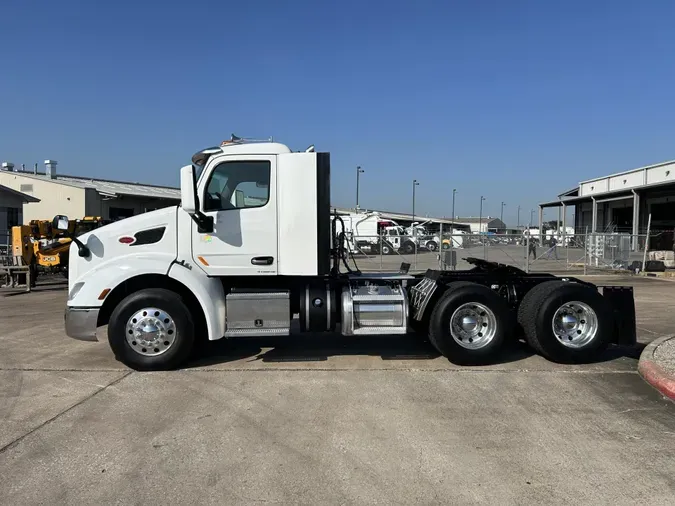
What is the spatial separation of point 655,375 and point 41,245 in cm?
1797

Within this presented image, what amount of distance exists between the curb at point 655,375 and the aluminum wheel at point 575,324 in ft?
2.22

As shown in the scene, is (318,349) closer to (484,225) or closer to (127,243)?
(127,243)

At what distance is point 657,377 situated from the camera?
20.7 ft

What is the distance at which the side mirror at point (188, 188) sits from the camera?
21.3 feet

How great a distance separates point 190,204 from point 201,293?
3.82ft

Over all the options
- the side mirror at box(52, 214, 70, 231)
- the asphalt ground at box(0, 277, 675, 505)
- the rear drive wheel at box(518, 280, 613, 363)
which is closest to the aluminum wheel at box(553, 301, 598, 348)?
the rear drive wheel at box(518, 280, 613, 363)

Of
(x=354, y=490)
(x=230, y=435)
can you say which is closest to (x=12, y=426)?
(x=230, y=435)

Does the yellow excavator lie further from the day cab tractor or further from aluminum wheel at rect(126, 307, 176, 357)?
aluminum wheel at rect(126, 307, 176, 357)

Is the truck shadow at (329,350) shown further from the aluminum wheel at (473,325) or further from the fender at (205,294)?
the fender at (205,294)

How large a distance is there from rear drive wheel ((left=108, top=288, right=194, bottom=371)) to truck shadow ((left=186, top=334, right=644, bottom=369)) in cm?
43

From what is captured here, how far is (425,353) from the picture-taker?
7934mm

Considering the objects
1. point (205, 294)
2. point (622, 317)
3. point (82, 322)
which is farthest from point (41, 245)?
point (622, 317)

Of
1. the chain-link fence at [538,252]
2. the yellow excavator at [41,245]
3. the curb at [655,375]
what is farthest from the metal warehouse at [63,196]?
the curb at [655,375]

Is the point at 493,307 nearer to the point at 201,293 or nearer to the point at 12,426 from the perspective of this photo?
the point at 201,293
